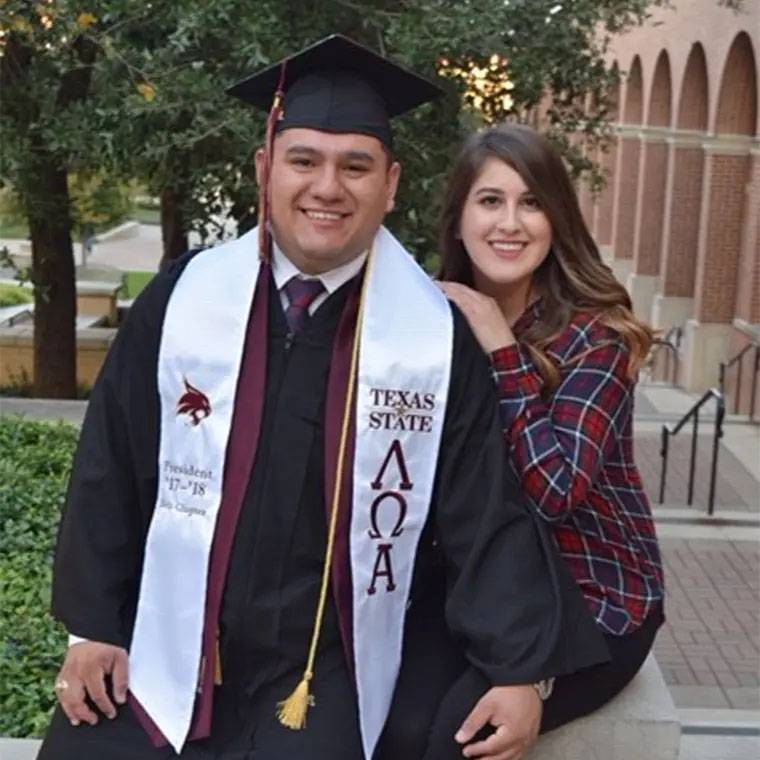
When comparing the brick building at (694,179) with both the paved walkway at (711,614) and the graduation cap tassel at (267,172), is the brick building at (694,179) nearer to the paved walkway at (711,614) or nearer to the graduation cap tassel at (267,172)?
the paved walkway at (711,614)

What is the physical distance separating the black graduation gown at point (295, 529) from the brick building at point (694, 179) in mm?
13975

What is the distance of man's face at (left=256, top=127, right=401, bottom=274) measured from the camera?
2.85 meters

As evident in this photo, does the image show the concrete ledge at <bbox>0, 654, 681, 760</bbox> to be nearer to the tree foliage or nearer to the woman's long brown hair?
the woman's long brown hair

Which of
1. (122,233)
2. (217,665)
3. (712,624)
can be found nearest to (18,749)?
(217,665)

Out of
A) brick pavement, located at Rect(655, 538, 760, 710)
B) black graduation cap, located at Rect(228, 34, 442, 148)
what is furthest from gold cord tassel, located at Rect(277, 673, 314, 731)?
brick pavement, located at Rect(655, 538, 760, 710)

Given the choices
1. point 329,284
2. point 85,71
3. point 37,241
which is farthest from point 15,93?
point 329,284

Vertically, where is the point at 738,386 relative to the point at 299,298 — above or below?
below

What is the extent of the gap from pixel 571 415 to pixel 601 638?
1.56 feet

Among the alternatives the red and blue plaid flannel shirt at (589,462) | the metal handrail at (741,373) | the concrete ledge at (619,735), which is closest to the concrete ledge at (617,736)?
the concrete ledge at (619,735)

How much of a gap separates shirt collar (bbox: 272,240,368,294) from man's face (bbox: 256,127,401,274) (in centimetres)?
4

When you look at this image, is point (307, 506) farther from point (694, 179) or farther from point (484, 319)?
point (694, 179)

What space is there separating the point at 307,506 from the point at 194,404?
0.32 metres

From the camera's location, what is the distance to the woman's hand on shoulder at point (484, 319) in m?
2.98

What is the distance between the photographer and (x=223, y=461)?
2871 mm
